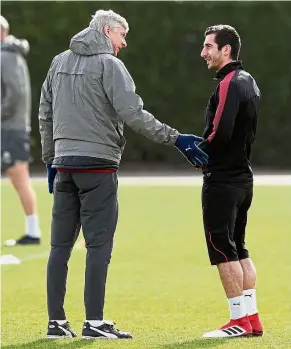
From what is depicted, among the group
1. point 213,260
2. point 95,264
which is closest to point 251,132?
point 213,260

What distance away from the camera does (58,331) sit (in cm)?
667

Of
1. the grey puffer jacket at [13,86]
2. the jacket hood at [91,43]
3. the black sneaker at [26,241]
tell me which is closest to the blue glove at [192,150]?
the jacket hood at [91,43]

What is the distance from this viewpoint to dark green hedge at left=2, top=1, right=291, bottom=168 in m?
21.5

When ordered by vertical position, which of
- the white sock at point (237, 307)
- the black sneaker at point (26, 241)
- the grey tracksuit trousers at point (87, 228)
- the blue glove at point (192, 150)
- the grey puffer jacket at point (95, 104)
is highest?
the grey puffer jacket at point (95, 104)

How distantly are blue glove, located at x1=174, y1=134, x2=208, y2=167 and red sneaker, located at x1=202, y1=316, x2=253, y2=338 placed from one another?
97 centimetres

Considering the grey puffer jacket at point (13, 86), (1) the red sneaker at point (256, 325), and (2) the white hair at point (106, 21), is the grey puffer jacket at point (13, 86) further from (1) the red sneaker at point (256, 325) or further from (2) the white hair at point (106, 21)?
(1) the red sneaker at point (256, 325)

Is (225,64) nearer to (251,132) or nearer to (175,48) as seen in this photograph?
(251,132)

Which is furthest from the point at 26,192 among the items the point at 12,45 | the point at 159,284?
the point at 159,284

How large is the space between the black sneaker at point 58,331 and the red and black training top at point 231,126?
1.23 metres

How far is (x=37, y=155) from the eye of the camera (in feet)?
72.0

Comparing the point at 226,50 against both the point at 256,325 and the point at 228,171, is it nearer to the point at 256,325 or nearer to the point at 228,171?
the point at 228,171

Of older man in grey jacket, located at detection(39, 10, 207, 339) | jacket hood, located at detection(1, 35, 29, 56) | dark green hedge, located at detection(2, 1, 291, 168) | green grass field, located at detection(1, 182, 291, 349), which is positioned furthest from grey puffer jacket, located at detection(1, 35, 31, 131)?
dark green hedge, located at detection(2, 1, 291, 168)

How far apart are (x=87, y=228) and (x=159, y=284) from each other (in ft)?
8.09

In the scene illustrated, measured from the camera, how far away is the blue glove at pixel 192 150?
6598 millimetres
